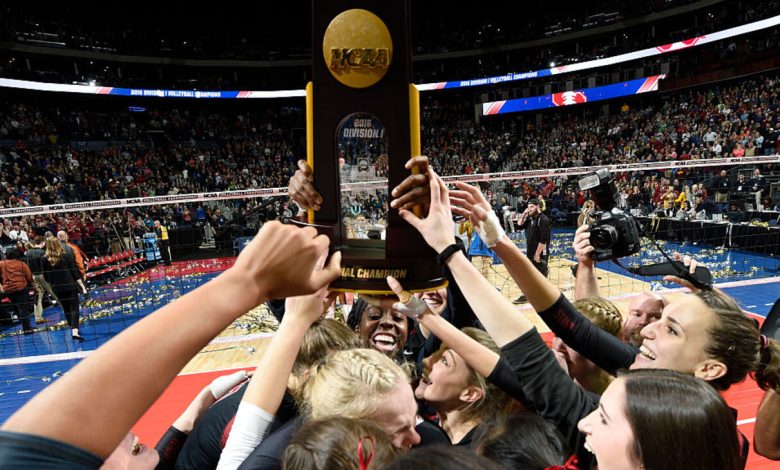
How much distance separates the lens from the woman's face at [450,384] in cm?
232

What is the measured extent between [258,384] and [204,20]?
3032 centimetres

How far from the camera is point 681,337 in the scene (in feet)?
6.89

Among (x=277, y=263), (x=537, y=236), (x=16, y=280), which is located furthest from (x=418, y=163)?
(x=16, y=280)

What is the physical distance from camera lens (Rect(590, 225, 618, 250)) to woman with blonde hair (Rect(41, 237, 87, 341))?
8206 millimetres

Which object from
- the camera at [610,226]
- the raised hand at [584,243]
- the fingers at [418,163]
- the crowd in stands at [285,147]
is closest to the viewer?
the fingers at [418,163]

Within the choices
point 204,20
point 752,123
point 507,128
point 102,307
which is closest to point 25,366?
point 102,307

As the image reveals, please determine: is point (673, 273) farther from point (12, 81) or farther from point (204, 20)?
point (204, 20)

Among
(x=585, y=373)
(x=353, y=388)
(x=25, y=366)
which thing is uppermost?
(x=353, y=388)

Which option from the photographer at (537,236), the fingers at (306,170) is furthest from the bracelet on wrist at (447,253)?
the photographer at (537,236)

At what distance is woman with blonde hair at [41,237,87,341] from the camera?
314 inches

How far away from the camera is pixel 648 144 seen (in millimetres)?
22625

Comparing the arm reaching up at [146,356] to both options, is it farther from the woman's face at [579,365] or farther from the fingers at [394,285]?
the woman's face at [579,365]

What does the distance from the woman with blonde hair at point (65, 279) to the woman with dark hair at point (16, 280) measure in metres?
0.42

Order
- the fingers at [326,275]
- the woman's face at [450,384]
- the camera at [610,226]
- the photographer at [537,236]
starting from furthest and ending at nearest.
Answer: the photographer at [537,236] → the camera at [610,226] → the woman's face at [450,384] → the fingers at [326,275]
